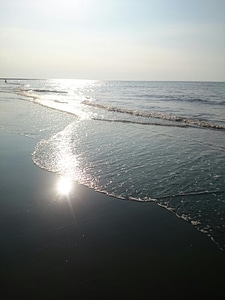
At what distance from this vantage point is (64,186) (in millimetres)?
8133

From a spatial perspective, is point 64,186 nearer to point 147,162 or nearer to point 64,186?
point 64,186

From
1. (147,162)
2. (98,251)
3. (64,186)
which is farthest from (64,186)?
(147,162)

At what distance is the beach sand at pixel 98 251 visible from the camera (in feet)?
13.7

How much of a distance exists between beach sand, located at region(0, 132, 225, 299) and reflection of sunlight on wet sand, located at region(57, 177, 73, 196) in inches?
8.6

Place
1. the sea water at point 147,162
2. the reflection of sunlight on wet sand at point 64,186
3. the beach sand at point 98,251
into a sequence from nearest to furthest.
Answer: the beach sand at point 98,251
the sea water at point 147,162
the reflection of sunlight on wet sand at point 64,186

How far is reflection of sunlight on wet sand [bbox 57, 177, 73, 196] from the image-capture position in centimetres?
767

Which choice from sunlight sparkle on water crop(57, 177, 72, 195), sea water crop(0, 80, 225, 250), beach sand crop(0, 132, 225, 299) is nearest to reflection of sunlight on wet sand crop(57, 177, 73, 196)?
sunlight sparkle on water crop(57, 177, 72, 195)

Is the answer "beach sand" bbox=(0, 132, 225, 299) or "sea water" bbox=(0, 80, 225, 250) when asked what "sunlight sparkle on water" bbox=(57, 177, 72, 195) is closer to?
"beach sand" bbox=(0, 132, 225, 299)

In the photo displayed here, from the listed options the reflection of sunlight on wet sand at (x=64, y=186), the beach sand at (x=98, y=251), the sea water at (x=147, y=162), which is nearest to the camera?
the beach sand at (x=98, y=251)

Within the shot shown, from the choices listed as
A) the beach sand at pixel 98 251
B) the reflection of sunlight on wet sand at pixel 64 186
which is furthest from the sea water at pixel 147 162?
the beach sand at pixel 98 251

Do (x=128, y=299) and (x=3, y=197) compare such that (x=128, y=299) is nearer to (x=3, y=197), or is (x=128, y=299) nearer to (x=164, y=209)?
(x=164, y=209)

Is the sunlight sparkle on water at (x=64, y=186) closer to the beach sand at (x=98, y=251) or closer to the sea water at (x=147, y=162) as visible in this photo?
the beach sand at (x=98, y=251)

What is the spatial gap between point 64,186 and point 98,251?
3.42 meters

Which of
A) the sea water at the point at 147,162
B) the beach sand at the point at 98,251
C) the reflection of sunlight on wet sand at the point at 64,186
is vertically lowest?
the beach sand at the point at 98,251
